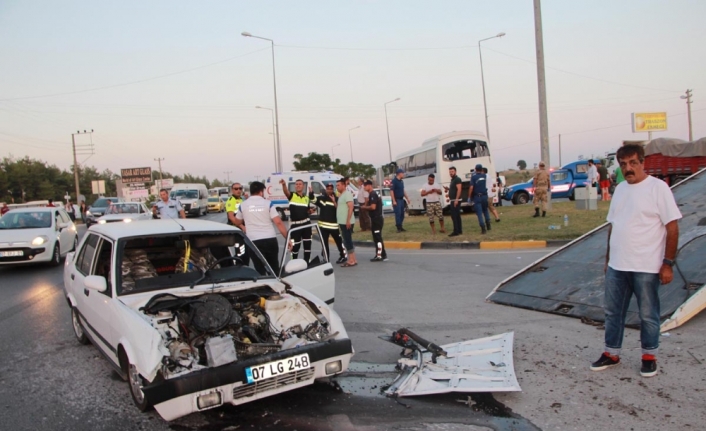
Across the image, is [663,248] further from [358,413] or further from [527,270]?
[527,270]

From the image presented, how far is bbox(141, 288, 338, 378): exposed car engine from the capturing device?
144 inches

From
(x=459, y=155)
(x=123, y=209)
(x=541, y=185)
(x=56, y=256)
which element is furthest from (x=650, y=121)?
(x=56, y=256)

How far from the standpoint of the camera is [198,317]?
403cm

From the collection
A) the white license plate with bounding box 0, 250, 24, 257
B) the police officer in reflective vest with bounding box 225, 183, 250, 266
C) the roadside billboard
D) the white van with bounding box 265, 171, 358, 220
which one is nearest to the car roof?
the police officer in reflective vest with bounding box 225, 183, 250, 266

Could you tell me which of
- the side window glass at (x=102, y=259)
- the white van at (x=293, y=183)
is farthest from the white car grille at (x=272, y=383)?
the white van at (x=293, y=183)

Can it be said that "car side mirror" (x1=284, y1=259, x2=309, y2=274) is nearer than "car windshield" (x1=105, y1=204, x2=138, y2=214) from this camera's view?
Yes

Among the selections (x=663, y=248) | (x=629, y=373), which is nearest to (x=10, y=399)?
(x=629, y=373)

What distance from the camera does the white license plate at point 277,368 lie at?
11.9 ft

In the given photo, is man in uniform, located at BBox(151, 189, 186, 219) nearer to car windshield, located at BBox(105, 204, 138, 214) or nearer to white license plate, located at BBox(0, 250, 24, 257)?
white license plate, located at BBox(0, 250, 24, 257)

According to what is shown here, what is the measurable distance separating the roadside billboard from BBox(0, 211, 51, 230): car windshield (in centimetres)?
5495

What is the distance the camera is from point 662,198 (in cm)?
410

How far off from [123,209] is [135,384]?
20140 mm

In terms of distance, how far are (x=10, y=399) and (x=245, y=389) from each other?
2273 millimetres

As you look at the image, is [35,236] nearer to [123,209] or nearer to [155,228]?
[155,228]
